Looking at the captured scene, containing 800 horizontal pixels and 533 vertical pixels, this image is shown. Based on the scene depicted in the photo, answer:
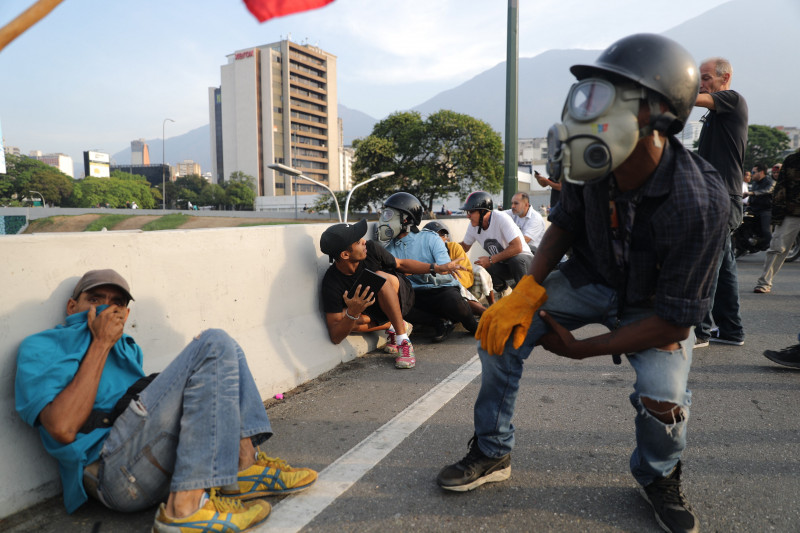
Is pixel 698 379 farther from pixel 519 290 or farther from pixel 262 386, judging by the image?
pixel 262 386

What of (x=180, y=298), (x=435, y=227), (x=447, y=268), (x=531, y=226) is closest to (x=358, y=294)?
(x=447, y=268)

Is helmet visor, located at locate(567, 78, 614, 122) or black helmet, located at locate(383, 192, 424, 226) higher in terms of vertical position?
helmet visor, located at locate(567, 78, 614, 122)

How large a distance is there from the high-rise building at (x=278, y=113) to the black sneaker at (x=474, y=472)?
383ft

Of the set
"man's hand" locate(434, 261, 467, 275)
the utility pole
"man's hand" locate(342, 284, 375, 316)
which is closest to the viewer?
"man's hand" locate(342, 284, 375, 316)

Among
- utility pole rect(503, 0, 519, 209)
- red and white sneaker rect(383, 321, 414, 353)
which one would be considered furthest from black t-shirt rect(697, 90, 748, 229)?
utility pole rect(503, 0, 519, 209)

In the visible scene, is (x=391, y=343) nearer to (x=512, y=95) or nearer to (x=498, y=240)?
(x=498, y=240)

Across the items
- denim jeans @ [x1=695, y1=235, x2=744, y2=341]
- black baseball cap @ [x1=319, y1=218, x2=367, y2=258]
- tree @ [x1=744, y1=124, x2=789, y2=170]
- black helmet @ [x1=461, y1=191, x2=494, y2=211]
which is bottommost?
denim jeans @ [x1=695, y1=235, x2=744, y2=341]

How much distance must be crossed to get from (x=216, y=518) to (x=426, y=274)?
12.9ft

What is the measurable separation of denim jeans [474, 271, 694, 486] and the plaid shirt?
0.53 feet

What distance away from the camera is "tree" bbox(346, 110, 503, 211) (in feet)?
214

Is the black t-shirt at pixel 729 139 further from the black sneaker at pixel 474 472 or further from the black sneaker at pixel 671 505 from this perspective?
the black sneaker at pixel 474 472

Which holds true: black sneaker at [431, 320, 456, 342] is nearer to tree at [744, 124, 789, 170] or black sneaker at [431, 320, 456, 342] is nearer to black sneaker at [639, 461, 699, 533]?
black sneaker at [639, 461, 699, 533]

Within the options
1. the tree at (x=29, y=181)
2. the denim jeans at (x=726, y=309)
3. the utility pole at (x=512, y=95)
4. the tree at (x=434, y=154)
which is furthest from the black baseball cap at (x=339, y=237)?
the tree at (x=29, y=181)

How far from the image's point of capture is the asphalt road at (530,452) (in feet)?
7.27
